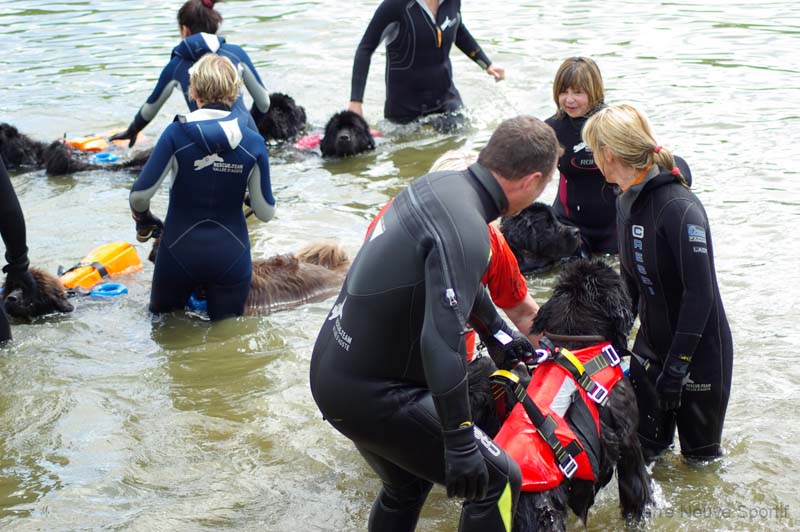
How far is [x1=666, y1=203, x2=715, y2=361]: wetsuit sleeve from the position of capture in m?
3.91

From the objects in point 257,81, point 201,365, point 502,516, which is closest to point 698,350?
point 502,516

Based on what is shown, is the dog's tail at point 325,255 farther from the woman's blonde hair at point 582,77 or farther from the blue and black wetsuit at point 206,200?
the woman's blonde hair at point 582,77

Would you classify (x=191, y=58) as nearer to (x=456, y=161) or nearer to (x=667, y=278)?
(x=456, y=161)

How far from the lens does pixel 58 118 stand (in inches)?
467

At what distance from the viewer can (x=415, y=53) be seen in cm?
957

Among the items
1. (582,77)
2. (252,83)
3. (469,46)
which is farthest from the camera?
(469,46)

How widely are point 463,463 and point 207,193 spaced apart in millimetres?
3334

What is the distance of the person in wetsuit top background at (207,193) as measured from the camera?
572 cm

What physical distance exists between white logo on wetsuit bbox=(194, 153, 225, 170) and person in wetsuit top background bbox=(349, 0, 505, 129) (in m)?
4.09

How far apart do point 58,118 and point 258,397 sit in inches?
306

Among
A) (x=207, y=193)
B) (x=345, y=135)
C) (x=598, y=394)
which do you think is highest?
(x=207, y=193)

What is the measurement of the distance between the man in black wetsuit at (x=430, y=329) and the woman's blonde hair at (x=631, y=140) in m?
0.84

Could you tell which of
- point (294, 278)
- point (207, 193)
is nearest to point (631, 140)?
point (207, 193)

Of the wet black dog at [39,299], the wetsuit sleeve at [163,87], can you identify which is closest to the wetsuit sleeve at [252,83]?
the wetsuit sleeve at [163,87]
